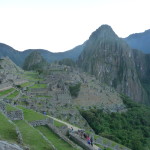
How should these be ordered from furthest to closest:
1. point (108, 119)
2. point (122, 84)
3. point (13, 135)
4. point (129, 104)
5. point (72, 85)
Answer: point (122, 84)
point (129, 104)
point (72, 85)
point (108, 119)
point (13, 135)

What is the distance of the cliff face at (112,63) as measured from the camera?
153 meters

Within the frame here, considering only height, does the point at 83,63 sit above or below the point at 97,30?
below

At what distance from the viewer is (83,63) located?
164 metres

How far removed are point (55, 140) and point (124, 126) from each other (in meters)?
33.3

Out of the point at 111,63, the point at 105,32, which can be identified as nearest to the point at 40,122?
the point at 111,63

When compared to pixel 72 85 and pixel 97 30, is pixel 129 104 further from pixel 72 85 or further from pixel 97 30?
pixel 97 30

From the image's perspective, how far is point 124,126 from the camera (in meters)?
43.2

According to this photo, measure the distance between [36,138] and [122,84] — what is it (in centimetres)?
14603

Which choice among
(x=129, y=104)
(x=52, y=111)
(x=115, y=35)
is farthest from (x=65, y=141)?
(x=115, y=35)

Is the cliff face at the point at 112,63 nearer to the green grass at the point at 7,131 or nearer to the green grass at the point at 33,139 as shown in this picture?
the green grass at the point at 33,139

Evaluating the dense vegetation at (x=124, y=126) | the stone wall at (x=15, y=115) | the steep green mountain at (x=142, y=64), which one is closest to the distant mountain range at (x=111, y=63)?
the steep green mountain at (x=142, y=64)

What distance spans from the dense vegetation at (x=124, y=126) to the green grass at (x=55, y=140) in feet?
55.2

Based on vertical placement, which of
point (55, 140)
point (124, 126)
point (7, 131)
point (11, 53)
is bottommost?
point (124, 126)

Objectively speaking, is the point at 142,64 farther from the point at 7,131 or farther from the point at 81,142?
the point at 7,131
